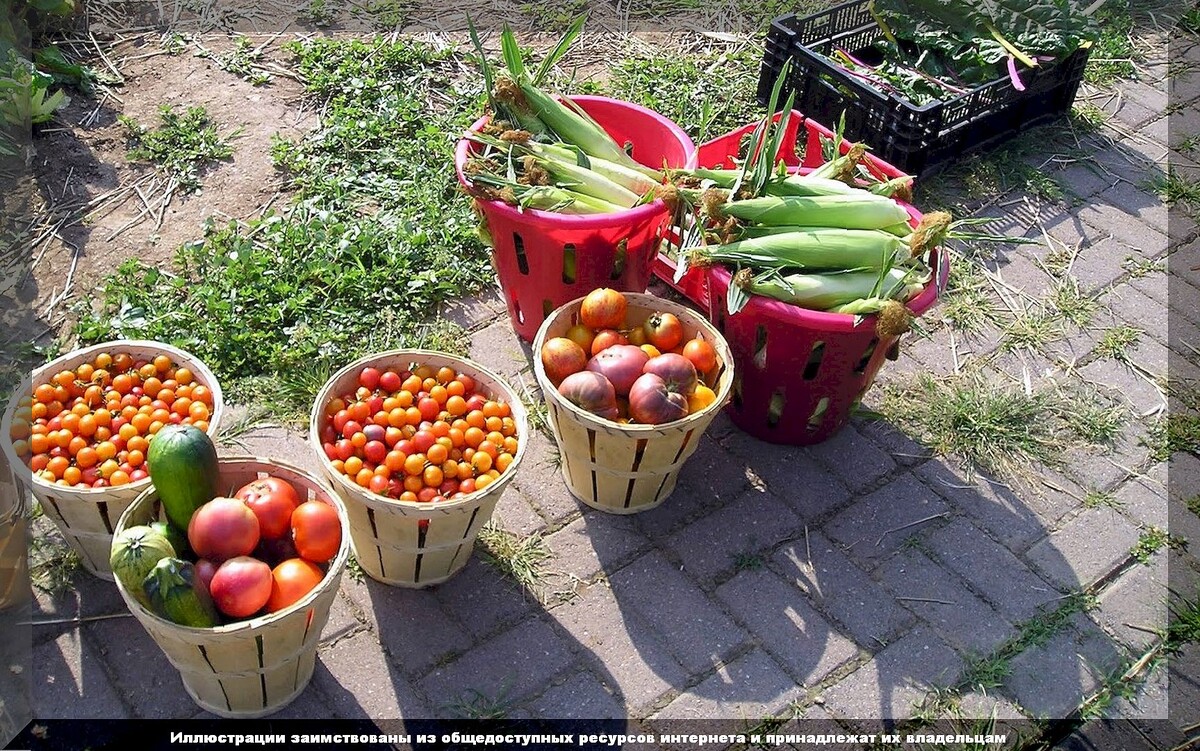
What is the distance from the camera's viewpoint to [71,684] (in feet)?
9.76

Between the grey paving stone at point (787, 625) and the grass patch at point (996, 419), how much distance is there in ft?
3.16

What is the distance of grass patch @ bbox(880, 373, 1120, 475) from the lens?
3926mm

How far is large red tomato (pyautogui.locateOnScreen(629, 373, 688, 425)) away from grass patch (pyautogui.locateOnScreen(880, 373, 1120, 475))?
1193 mm

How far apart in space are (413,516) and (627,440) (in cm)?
71

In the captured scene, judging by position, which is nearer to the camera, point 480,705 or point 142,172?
point 480,705

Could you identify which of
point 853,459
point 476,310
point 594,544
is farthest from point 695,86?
point 594,544

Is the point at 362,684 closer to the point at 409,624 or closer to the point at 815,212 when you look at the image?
the point at 409,624

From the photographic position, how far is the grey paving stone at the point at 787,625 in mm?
3199

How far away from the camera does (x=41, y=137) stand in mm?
4922

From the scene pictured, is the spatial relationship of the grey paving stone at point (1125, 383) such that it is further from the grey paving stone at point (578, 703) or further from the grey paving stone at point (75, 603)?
the grey paving stone at point (75, 603)

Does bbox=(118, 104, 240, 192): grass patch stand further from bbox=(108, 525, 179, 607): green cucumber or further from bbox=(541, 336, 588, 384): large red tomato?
bbox=(108, 525, 179, 607): green cucumber

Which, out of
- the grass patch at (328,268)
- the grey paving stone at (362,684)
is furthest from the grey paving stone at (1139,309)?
the grey paving stone at (362,684)

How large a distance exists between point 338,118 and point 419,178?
635 mm

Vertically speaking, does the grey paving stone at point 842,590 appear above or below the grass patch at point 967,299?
below
